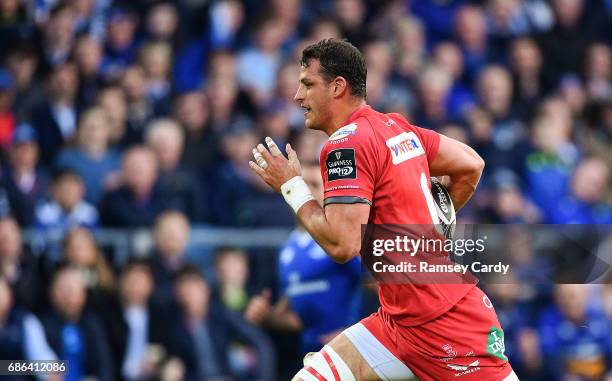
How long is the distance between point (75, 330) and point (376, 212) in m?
4.58

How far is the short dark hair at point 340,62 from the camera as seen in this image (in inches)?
237

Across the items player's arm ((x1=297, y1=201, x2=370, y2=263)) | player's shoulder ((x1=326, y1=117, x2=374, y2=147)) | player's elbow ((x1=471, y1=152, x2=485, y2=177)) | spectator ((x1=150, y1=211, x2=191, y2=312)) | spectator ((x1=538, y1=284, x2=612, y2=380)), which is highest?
player's shoulder ((x1=326, y1=117, x2=374, y2=147))

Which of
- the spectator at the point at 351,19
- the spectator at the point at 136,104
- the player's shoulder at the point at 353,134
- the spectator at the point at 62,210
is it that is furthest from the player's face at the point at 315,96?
the spectator at the point at 351,19

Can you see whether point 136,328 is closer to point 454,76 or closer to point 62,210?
point 62,210

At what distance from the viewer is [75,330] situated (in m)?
9.62

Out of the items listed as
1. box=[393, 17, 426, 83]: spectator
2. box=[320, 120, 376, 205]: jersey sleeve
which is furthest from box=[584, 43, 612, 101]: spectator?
box=[320, 120, 376, 205]: jersey sleeve

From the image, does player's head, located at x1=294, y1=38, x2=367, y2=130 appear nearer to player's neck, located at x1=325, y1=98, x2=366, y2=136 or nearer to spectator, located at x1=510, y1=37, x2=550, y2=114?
player's neck, located at x1=325, y1=98, x2=366, y2=136

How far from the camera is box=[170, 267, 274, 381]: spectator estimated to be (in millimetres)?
9969

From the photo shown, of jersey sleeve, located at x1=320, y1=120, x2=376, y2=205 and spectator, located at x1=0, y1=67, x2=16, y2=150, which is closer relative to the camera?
jersey sleeve, located at x1=320, y1=120, x2=376, y2=205

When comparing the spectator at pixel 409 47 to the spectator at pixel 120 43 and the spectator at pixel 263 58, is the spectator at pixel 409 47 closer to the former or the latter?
the spectator at pixel 263 58

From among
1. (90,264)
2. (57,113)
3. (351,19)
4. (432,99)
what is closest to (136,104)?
(57,113)

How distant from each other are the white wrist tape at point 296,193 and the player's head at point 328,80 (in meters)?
0.39

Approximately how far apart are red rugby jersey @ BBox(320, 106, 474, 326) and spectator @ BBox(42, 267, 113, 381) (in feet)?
14.1

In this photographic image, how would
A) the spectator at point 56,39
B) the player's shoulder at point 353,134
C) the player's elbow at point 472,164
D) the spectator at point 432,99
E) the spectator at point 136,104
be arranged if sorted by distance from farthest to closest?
the spectator at point 432,99
the spectator at point 56,39
the spectator at point 136,104
the player's elbow at point 472,164
the player's shoulder at point 353,134
